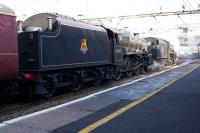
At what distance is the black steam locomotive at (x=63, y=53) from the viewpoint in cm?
1077

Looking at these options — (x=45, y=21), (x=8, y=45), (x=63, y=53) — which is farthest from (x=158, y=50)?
(x=8, y=45)

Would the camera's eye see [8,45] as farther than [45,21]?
No

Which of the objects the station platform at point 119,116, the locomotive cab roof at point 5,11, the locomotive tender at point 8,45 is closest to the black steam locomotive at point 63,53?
the locomotive tender at point 8,45

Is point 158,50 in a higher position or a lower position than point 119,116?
higher

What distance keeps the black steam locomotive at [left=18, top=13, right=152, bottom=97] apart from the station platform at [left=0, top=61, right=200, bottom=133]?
1.66 meters

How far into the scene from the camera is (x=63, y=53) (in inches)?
475

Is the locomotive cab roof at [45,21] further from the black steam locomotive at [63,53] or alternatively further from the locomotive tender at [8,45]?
the locomotive tender at [8,45]

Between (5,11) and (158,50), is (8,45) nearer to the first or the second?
(5,11)

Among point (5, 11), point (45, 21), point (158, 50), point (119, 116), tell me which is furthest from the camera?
point (158, 50)

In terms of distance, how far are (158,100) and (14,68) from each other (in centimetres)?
450

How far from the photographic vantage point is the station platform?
7.14 metres

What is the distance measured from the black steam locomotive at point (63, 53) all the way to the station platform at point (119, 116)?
5.44 ft

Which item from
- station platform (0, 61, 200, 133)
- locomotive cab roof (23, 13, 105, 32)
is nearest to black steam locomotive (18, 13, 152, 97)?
locomotive cab roof (23, 13, 105, 32)

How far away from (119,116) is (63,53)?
4449 mm
